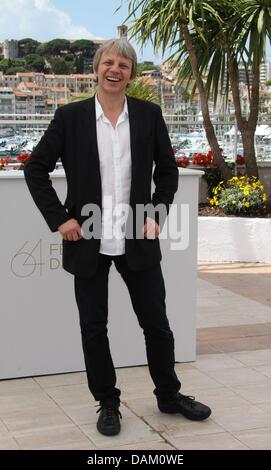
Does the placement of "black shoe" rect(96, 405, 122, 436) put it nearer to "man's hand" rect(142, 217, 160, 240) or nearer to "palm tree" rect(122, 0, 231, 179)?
"man's hand" rect(142, 217, 160, 240)

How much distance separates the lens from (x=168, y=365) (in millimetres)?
4000

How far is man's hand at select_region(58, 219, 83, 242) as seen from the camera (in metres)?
3.73

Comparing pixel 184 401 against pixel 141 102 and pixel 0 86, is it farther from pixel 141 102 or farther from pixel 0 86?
pixel 0 86

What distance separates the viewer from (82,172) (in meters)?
3.76

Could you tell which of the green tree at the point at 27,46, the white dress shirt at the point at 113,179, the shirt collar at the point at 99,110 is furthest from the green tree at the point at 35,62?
the white dress shirt at the point at 113,179

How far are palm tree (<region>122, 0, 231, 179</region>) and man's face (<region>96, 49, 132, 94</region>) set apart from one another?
509cm

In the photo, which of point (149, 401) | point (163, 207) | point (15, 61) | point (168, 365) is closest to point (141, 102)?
point (163, 207)

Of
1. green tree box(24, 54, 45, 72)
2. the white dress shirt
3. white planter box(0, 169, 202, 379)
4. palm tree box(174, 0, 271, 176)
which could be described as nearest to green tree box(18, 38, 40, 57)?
green tree box(24, 54, 45, 72)

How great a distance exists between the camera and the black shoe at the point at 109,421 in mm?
3797

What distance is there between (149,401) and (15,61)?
219ft

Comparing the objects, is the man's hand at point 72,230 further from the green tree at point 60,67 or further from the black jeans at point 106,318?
the green tree at point 60,67

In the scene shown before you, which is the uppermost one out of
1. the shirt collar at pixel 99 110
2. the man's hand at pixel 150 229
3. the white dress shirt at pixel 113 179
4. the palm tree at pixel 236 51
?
the palm tree at pixel 236 51

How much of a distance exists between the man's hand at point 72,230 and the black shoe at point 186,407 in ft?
3.16
